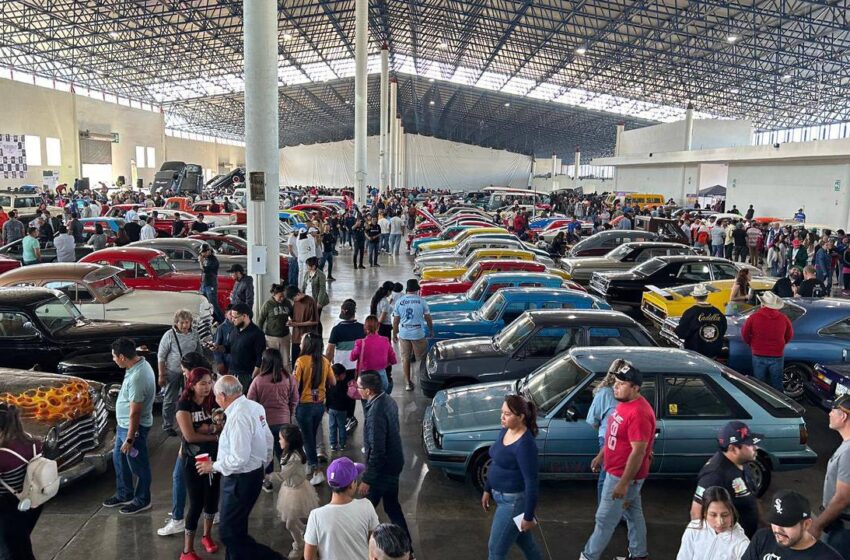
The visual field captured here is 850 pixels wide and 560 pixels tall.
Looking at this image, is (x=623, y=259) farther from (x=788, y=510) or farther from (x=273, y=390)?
(x=788, y=510)

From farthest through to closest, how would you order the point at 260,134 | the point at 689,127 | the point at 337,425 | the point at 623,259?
the point at 689,127 < the point at 623,259 < the point at 260,134 < the point at 337,425

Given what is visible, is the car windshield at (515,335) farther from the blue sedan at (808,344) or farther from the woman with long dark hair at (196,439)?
the woman with long dark hair at (196,439)

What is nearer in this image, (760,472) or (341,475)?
(341,475)

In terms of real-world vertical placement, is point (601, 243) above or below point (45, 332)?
above

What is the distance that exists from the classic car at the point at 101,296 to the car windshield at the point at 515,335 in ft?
15.9

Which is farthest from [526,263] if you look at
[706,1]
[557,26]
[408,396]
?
[557,26]

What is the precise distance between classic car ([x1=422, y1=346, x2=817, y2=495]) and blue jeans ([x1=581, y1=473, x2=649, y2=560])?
50.6 inches

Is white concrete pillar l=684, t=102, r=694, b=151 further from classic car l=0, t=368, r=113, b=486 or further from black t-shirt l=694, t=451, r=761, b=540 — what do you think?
classic car l=0, t=368, r=113, b=486

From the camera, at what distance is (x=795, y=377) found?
937 centimetres

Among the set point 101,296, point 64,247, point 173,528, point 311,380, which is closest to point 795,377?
point 311,380

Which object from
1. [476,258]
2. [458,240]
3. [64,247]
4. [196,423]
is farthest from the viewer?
[458,240]

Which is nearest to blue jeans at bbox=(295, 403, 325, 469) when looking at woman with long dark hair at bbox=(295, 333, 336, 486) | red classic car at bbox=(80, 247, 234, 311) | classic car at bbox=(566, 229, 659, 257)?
woman with long dark hair at bbox=(295, 333, 336, 486)

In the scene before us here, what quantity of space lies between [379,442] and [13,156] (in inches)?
1527

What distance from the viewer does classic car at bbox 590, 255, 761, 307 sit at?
46.5 feet
